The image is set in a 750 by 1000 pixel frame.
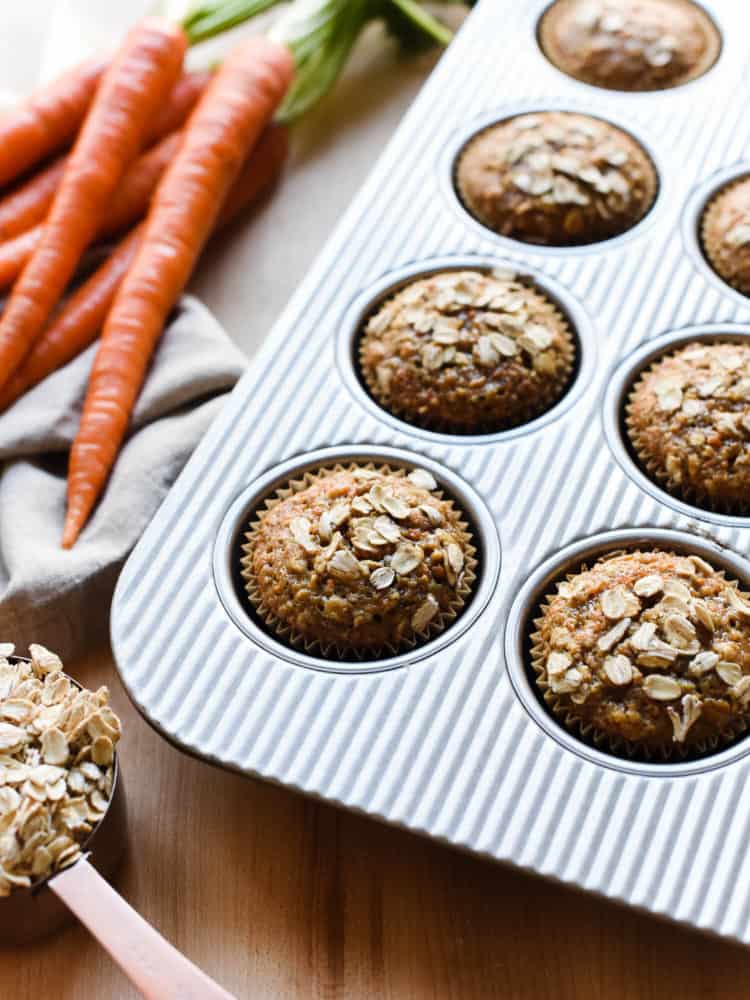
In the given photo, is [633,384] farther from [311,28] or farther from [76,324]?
[311,28]

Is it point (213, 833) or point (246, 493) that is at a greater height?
point (246, 493)

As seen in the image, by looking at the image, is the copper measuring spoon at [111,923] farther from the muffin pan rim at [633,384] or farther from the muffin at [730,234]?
the muffin at [730,234]

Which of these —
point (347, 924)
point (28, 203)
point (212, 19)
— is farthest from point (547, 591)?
point (212, 19)

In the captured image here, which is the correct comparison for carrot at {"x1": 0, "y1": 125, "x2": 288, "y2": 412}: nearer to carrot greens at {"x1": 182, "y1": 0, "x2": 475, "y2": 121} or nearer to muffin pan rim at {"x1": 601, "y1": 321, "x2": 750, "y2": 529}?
carrot greens at {"x1": 182, "y1": 0, "x2": 475, "y2": 121}

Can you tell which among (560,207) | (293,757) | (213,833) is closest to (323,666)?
(293,757)

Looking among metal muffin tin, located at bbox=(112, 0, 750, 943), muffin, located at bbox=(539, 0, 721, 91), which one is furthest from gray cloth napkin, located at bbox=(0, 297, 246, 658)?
muffin, located at bbox=(539, 0, 721, 91)

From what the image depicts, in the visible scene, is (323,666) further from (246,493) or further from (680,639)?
(680,639)

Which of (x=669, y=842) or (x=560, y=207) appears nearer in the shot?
(x=669, y=842)
